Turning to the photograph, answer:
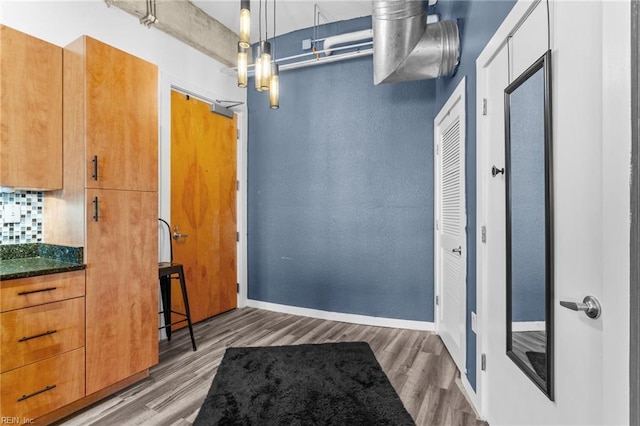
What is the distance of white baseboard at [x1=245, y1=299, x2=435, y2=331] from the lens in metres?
3.37

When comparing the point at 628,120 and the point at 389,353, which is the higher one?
the point at 628,120

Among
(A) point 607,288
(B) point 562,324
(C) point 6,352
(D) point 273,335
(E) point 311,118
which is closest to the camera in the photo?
(A) point 607,288

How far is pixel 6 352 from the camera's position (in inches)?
65.6

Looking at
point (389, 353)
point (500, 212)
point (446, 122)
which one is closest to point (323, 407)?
point (389, 353)

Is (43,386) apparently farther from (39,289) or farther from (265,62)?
(265,62)

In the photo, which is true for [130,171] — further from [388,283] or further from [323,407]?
[388,283]

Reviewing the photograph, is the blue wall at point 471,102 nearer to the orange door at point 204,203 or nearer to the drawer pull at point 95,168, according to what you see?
the drawer pull at point 95,168

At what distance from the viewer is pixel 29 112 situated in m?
1.99

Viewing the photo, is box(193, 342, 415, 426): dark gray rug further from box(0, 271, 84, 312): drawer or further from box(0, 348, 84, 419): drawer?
box(0, 271, 84, 312): drawer

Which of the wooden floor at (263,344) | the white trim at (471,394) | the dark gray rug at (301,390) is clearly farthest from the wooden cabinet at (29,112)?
the white trim at (471,394)

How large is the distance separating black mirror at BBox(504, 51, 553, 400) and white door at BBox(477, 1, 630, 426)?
1.6 inches

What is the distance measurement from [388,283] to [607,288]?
2.67m

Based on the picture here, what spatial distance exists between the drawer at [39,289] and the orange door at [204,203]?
1.36 metres


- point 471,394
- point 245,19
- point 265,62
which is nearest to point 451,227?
point 471,394
